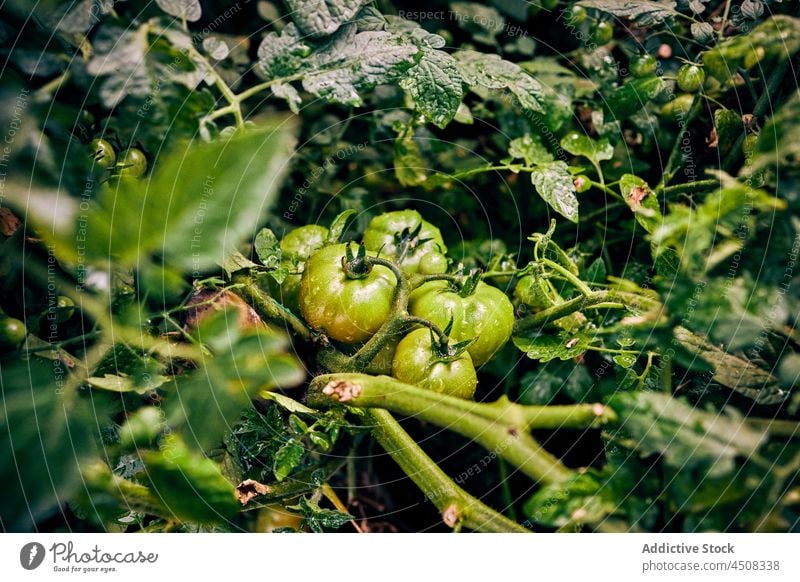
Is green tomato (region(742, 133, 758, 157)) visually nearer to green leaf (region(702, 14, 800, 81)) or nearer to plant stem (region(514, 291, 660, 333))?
green leaf (region(702, 14, 800, 81))

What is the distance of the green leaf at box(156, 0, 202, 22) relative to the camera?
0.52m

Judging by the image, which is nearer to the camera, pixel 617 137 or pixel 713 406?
pixel 713 406

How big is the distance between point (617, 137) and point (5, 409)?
0.59 m

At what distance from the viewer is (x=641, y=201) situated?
61cm

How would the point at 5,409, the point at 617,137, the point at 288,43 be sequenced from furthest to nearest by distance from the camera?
1. the point at 617,137
2. the point at 288,43
3. the point at 5,409

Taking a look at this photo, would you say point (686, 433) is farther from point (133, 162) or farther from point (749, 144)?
point (133, 162)

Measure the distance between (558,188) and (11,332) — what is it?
453 millimetres

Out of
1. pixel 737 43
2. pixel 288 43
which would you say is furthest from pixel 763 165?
pixel 288 43

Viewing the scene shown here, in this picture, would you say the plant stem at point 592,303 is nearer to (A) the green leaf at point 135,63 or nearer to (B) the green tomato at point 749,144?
(B) the green tomato at point 749,144

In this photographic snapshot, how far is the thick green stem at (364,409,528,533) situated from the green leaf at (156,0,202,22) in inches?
14.0

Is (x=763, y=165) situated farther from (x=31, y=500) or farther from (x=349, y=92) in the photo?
(x=31, y=500)

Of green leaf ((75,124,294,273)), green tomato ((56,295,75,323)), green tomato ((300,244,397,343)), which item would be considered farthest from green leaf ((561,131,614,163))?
green tomato ((56,295,75,323))

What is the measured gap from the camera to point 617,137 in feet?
2.20

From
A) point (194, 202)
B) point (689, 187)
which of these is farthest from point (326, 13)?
point (689, 187)
